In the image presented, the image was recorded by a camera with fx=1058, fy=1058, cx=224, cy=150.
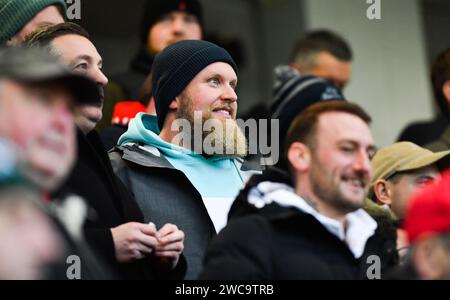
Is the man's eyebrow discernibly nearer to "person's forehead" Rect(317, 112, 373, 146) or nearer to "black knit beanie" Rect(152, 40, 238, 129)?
"black knit beanie" Rect(152, 40, 238, 129)

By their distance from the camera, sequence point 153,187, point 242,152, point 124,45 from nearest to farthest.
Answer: point 153,187 < point 242,152 < point 124,45

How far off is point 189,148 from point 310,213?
1.41 metres

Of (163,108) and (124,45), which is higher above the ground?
(124,45)

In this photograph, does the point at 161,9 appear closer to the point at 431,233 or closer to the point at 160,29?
the point at 160,29

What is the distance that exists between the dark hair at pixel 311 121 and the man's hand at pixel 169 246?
55 centimetres

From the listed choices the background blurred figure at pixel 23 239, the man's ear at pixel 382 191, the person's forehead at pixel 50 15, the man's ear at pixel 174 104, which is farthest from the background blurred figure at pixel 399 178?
the background blurred figure at pixel 23 239

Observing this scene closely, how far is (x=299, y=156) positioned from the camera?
13.8ft

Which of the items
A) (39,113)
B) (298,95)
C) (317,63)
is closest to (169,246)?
(39,113)

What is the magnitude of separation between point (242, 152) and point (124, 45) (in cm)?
391

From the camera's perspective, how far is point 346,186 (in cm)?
411

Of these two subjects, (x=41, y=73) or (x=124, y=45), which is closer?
(x=41, y=73)

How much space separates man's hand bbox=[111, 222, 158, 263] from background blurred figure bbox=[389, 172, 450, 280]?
117cm
